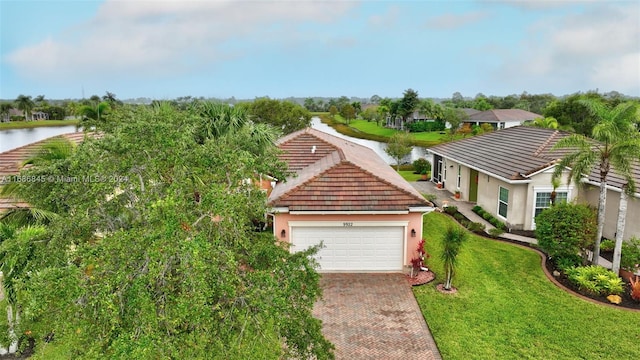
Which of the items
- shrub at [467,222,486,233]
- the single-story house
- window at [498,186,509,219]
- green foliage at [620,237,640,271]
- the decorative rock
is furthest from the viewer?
window at [498,186,509,219]

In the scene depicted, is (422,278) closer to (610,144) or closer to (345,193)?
(345,193)

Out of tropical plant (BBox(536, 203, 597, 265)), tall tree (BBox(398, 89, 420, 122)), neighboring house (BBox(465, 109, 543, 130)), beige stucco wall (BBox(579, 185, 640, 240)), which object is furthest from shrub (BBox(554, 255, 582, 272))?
tall tree (BBox(398, 89, 420, 122))

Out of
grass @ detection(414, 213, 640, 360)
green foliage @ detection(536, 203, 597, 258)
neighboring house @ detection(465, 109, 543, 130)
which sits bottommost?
grass @ detection(414, 213, 640, 360)

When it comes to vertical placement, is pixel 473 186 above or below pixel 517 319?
above

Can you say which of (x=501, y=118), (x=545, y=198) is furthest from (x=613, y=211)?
(x=501, y=118)

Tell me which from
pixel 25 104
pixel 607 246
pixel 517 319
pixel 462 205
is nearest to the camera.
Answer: pixel 517 319

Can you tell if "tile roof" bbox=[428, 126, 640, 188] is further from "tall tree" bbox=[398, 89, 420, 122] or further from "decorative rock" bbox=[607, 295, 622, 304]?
"tall tree" bbox=[398, 89, 420, 122]

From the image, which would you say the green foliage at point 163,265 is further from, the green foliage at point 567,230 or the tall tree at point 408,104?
the tall tree at point 408,104
